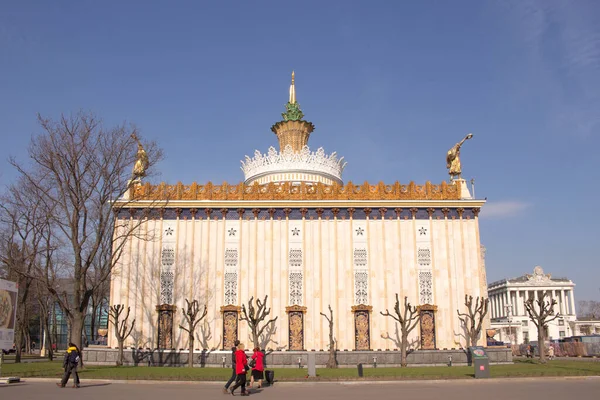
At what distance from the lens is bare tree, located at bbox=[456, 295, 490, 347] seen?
40.1 m

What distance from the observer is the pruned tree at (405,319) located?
39.5 meters

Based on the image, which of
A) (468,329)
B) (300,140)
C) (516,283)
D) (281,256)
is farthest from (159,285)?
(516,283)

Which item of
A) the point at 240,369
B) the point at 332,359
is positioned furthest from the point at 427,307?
the point at 240,369

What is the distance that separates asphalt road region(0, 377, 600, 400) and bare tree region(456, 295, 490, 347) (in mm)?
12849

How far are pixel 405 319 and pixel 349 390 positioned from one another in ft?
58.6

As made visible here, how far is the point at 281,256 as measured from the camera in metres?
42.7

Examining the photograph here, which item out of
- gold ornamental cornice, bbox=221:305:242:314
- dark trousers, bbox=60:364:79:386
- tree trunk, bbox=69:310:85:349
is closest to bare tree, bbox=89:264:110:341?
gold ornamental cornice, bbox=221:305:242:314

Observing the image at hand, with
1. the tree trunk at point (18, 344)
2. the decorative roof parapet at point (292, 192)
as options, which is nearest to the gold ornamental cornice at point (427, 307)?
the decorative roof parapet at point (292, 192)

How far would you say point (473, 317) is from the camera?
4009 cm

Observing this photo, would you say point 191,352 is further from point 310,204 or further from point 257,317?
point 310,204

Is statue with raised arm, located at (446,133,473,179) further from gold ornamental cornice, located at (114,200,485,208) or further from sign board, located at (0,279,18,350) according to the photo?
sign board, located at (0,279,18,350)

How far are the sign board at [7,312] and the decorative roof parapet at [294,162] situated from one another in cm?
2748

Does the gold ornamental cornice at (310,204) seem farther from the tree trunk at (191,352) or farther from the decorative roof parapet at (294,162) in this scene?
the tree trunk at (191,352)

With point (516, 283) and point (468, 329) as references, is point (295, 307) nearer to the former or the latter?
point (468, 329)
